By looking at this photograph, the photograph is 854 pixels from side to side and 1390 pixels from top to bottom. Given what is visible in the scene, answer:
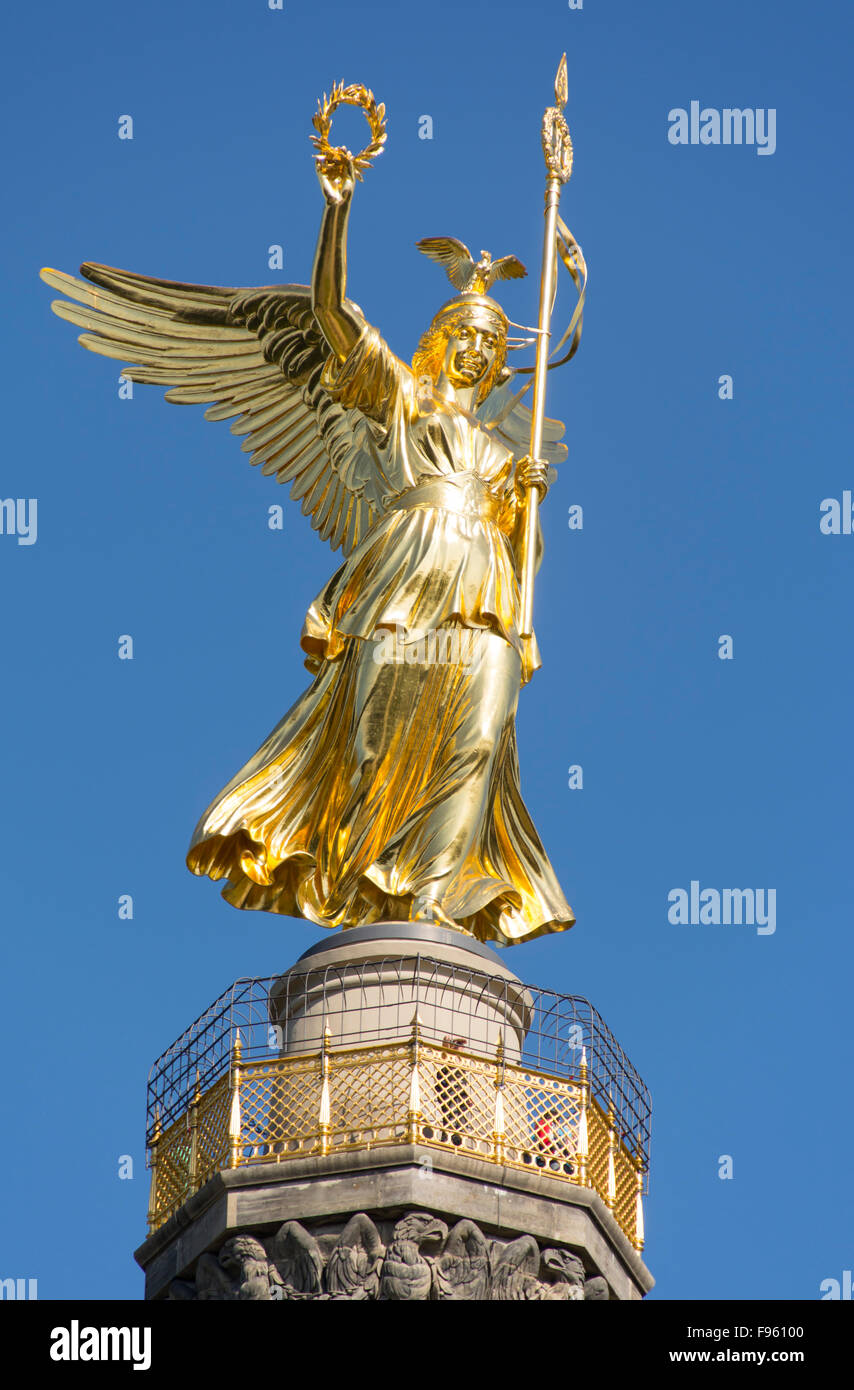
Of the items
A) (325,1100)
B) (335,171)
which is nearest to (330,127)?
(335,171)

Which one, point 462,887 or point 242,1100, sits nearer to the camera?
point 242,1100

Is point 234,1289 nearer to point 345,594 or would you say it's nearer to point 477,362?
point 345,594

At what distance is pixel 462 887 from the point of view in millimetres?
26406

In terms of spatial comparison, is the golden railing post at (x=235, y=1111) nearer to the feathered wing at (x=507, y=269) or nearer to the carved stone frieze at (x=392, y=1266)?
the carved stone frieze at (x=392, y=1266)

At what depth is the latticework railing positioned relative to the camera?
23.5 m

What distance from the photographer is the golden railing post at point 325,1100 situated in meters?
23.5

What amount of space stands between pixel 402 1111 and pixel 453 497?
7.00 metres

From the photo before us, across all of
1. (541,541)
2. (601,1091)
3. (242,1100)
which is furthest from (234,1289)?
(541,541)

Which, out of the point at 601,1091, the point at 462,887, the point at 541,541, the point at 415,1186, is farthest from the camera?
the point at 541,541

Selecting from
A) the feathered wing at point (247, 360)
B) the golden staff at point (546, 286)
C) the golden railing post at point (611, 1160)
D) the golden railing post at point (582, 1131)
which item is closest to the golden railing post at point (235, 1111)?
the golden railing post at point (582, 1131)

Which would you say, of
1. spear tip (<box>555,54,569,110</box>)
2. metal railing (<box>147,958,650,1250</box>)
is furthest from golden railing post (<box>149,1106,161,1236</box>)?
spear tip (<box>555,54,569,110</box>)

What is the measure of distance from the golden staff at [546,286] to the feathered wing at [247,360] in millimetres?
2116

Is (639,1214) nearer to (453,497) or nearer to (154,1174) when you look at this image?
(154,1174)

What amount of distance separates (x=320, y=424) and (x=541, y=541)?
279 cm
